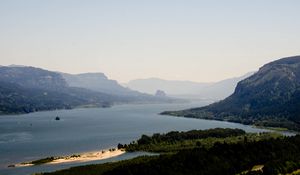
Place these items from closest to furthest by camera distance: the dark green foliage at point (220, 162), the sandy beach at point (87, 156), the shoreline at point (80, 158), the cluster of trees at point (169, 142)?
the dark green foliage at point (220, 162) < the shoreline at point (80, 158) < the sandy beach at point (87, 156) < the cluster of trees at point (169, 142)

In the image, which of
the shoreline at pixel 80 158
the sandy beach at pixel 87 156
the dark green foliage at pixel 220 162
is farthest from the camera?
the sandy beach at pixel 87 156

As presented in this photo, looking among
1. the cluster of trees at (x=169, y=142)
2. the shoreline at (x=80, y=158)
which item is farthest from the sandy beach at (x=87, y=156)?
the cluster of trees at (x=169, y=142)

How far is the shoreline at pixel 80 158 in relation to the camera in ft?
458

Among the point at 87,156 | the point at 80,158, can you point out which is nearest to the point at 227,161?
the point at 80,158

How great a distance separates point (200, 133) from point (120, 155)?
54.9 m

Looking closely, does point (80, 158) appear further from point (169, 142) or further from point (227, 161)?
point (227, 161)

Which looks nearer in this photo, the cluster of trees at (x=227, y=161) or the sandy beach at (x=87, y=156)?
the cluster of trees at (x=227, y=161)

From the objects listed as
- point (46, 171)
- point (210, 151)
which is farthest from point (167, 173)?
point (46, 171)

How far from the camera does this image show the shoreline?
458ft

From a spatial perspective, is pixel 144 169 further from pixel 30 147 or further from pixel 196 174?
pixel 30 147

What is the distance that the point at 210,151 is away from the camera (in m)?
124

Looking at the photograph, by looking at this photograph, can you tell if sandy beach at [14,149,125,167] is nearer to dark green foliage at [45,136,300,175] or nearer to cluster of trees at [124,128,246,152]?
cluster of trees at [124,128,246,152]

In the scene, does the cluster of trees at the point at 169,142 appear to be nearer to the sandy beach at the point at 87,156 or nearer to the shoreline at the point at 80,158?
the sandy beach at the point at 87,156

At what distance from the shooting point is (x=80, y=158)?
147 meters
